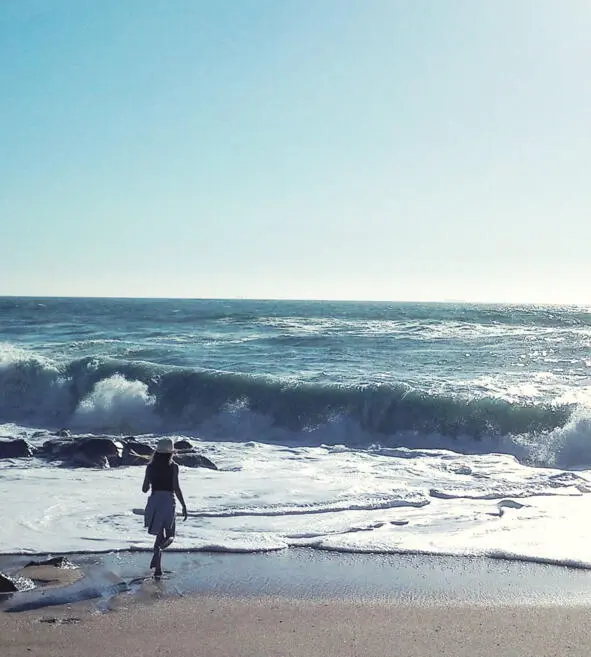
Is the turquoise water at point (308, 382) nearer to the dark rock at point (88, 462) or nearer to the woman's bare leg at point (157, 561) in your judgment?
the dark rock at point (88, 462)

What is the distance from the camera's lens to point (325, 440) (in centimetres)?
1880

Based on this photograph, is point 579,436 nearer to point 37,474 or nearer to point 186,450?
point 186,450

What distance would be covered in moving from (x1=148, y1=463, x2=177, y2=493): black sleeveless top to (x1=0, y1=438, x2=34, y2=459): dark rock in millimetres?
7113

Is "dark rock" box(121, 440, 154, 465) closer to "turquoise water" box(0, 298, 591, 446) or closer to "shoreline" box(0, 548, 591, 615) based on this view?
"shoreline" box(0, 548, 591, 615)

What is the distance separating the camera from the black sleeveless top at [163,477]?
8047 mm

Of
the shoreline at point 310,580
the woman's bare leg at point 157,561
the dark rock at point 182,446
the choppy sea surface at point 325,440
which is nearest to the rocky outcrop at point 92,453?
the dark rock at point 182,446

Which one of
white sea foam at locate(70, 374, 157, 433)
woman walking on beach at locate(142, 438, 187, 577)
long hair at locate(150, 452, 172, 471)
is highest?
long hair at locate(150, 452, 172, 471)

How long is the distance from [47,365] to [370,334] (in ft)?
65.1

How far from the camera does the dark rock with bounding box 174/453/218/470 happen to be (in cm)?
1377

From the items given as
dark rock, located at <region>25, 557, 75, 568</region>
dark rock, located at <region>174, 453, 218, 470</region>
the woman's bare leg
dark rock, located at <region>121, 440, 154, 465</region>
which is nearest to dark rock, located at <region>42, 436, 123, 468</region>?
dark rock, located at <region>121, 440, 154, 465</region>

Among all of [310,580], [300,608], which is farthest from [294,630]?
[310,580]

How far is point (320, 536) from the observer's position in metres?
9.30

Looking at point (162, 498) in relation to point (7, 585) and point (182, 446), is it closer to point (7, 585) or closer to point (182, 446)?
point (7, 585)

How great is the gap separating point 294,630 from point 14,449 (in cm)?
971
